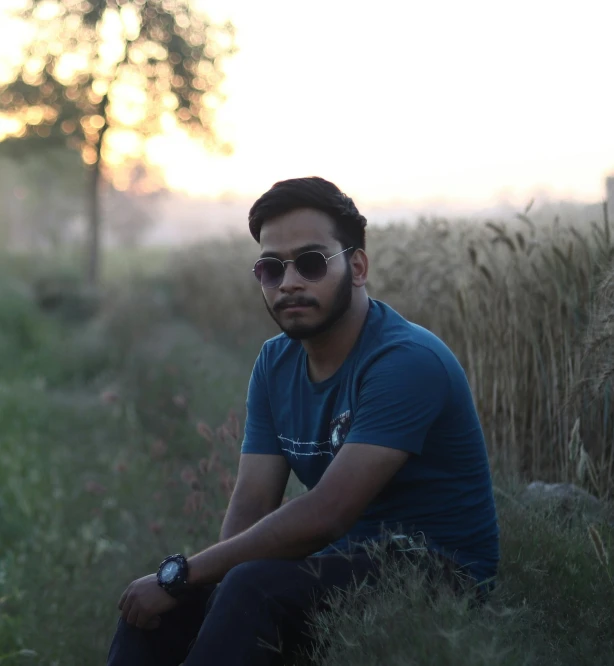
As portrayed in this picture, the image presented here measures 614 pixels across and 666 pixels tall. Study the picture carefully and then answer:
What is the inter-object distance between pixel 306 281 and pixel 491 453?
7.49ft

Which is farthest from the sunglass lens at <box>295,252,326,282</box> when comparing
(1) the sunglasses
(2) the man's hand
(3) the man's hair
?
(2) the man's hand

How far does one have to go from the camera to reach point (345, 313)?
3.01m

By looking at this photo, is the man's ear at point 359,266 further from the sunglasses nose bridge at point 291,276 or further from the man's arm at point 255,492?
the man's arm at point 255,492

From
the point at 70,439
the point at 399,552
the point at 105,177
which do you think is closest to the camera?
the point at 399,552

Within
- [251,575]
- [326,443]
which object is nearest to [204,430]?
[326,443]

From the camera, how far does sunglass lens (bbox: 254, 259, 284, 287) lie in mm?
3078

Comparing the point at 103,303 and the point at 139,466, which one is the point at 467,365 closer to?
the point at 139,466

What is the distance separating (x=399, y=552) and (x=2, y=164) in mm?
35794

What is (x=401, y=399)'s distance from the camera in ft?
8.75

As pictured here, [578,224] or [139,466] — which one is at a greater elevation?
[578,224]

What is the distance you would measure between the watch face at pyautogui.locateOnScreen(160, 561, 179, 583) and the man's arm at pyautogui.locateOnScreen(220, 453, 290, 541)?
0.45m

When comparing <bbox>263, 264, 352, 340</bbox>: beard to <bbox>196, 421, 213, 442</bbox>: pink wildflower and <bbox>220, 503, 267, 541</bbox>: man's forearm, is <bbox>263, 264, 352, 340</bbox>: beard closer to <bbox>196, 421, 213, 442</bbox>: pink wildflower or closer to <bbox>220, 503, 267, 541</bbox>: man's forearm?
<bbox>220, 503, 267, 541</bbox>: man's forearm

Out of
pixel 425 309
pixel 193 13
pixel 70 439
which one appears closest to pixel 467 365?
pixel 425 309

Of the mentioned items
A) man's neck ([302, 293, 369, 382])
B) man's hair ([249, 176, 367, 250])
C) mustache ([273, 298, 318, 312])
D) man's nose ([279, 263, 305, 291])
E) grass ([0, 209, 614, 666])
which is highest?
man's hair ([249, 176, 367, 250])
